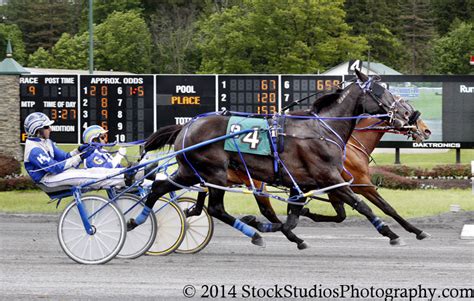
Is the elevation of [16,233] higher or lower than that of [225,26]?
lower

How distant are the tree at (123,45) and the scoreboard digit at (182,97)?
3899cm

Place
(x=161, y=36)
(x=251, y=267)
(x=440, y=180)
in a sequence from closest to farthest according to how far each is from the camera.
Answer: (x=251, y=267) → (x=440, y=180) → (x=161, y=36)

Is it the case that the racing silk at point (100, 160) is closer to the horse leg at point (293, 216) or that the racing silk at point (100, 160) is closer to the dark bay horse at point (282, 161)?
the dark bay horse at point (282, 161)

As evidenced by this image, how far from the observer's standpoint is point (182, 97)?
22031 mm

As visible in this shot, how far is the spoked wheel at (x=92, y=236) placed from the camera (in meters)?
10.8

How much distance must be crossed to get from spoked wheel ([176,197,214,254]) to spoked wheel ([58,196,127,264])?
3.88 ft

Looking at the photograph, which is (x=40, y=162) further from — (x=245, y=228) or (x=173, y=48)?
(x=173, y=48)

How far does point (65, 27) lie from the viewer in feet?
278

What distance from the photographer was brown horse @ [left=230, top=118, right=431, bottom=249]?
39.5 feet

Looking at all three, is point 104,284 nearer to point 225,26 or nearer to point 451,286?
point 451,286

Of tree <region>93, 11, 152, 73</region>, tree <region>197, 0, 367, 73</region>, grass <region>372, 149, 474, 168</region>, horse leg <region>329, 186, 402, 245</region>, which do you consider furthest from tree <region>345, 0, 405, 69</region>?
horse leg <region>329, 186, 402, 245</region>

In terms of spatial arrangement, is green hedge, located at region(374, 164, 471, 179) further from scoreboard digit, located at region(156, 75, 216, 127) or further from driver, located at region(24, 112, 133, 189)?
driver, located at region(24, 112, 133, 189)

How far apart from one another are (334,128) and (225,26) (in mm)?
43618

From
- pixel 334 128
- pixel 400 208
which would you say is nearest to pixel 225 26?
pixel 400 208
